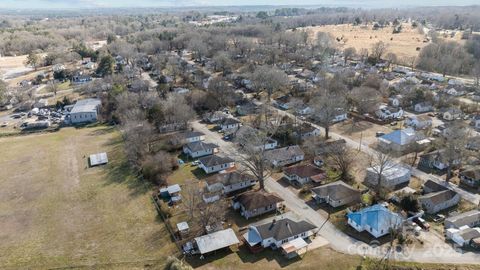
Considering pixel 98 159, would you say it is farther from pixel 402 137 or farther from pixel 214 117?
pixel 402 137

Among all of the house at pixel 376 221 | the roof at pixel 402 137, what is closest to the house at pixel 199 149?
the house at pixel 376 221

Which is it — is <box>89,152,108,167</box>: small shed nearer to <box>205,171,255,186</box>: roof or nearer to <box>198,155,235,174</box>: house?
<box>198,155,235,174</box>: house

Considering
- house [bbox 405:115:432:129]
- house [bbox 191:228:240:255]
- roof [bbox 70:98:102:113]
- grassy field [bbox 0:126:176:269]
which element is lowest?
grassy field [bbox 0:126:176:269]

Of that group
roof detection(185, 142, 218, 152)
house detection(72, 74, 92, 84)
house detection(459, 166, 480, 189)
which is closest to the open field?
house detection(459, 166, 480, 189)

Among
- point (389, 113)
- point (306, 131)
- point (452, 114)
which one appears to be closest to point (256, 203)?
point (306, 131)

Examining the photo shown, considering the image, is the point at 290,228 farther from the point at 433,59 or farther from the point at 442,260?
the point at 433,59

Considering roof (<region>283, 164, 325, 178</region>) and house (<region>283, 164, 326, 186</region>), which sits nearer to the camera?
house (<region>283, 164, 326, 186</region>)

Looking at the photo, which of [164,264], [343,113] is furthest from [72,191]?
[343,113]
